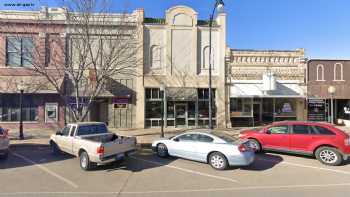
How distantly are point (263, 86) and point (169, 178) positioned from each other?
15.4 meters

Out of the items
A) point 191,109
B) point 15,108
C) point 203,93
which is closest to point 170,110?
point 191,109

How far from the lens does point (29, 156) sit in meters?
11.2

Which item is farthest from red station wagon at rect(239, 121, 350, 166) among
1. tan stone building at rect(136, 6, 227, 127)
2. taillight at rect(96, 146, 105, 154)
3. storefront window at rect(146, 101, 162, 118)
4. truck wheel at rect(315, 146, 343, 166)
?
storefront window at rect(146, 101, 162, 118)

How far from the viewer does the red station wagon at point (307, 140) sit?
9469mm

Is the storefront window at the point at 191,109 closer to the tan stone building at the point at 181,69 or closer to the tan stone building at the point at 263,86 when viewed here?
the tan stone building at the point at 181,69

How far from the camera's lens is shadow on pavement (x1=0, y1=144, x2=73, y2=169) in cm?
981

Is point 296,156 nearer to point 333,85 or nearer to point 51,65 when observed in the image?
point 333,85

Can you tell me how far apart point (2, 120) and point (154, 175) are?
16.6 metres

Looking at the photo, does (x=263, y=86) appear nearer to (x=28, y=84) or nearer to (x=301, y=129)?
(x=301, y=129)

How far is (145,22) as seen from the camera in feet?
68.7

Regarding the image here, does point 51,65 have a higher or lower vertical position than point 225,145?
higher

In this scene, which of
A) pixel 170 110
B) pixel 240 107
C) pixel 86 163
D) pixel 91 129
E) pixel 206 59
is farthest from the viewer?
pixel 240 107

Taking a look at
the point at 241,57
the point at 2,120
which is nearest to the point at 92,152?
the point at 2,120

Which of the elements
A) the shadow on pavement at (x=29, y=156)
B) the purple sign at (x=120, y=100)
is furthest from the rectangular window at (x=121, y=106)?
the shadow on pavement at (x=29, y=156)
